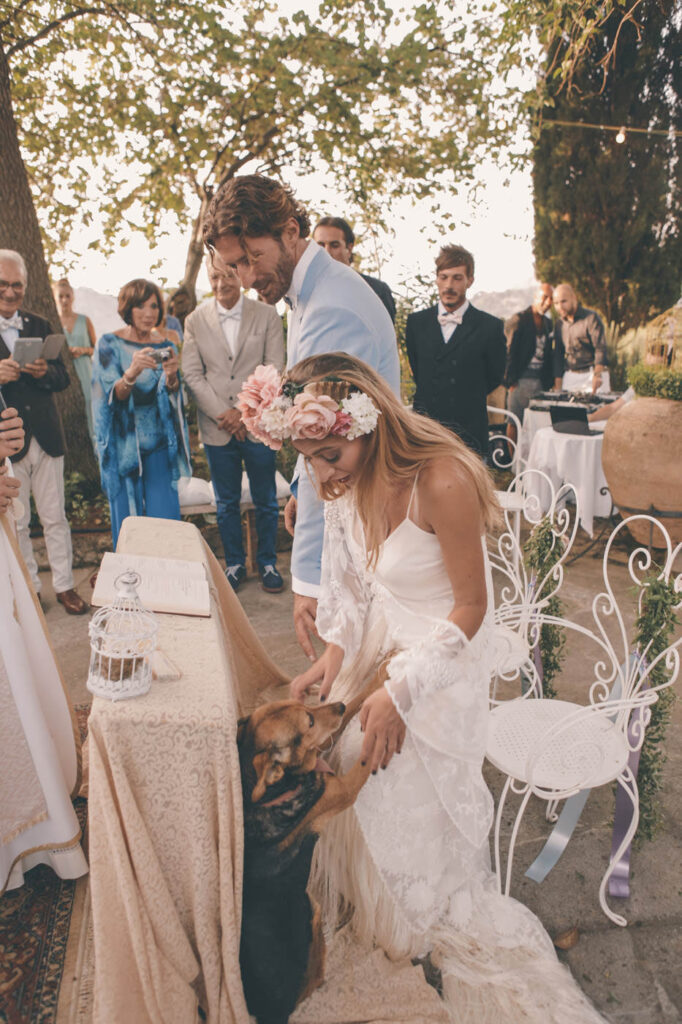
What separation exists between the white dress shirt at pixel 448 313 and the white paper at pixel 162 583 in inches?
122

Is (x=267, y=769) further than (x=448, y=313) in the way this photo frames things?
No

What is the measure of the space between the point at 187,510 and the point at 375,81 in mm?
4666

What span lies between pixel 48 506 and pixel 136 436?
2.41ft

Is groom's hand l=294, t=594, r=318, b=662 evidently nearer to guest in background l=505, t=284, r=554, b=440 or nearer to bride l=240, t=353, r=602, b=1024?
bride l=240, t=353, r=602, b=1024

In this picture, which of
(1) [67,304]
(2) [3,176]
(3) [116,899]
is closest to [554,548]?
(3) [116,899]

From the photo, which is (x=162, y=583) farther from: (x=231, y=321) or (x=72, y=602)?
(x=231, y=321)

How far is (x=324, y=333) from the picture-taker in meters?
2.29

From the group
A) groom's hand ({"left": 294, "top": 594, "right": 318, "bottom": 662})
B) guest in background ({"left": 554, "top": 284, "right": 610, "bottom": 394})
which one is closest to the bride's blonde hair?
groom's hand ({"left": 294, "top": 594, "right": 318, "bottom": 662})

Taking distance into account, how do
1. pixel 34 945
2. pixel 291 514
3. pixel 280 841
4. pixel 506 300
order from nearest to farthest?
pixel 280 841 → pixel 34 945 → pixel 291 514 → pixel 506 300

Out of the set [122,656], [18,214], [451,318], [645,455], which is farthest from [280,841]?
[18,214]

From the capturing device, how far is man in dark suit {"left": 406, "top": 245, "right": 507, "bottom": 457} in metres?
4.90

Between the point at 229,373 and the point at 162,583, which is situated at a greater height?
the point at 229,373

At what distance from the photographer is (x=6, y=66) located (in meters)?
5.59

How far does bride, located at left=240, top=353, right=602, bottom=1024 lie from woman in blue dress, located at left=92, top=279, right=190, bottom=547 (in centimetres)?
269
